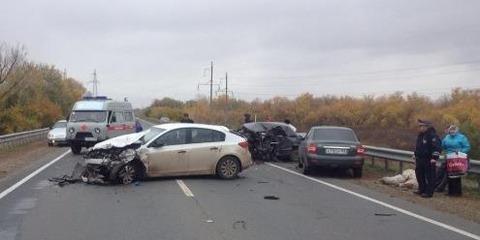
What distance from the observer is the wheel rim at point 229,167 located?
17094 mm

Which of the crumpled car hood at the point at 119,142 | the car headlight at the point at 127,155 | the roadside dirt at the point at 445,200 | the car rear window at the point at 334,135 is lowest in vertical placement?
the roadside dirt at the point at 445,200

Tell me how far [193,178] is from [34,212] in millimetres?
6526

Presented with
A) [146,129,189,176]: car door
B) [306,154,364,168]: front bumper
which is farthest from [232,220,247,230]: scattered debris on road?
[306,154,364,168]: front bumper

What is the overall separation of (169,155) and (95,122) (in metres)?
11.8

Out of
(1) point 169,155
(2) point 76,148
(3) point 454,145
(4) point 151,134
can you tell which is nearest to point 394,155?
(3) point 454,145

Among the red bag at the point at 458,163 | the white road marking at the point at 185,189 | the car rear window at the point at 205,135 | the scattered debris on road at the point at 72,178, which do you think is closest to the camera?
the white road marking at the point at 185,189

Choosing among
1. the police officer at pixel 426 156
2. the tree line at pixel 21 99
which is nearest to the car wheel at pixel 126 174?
the police officer at pixel 426 156

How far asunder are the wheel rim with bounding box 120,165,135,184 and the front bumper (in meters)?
5.44

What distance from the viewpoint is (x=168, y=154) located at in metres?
16.3

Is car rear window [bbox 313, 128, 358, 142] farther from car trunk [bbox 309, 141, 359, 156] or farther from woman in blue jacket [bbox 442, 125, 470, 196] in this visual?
woman in blue jacket [bbox 442, 125, 470, 196]

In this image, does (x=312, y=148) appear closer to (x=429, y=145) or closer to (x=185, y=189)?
(x=429, y=145)

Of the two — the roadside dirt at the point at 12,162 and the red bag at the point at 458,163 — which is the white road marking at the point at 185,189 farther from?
the red bag at the point at 458,163

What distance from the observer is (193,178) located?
672 inches

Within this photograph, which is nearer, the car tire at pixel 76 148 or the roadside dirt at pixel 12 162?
the roadside dirt at pixel 12 162
